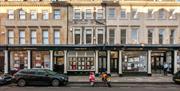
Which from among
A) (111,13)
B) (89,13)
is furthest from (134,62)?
(89,13)

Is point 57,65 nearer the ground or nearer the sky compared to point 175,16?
nearer the ground

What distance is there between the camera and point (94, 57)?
3762 centimetres

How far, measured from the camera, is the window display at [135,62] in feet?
124

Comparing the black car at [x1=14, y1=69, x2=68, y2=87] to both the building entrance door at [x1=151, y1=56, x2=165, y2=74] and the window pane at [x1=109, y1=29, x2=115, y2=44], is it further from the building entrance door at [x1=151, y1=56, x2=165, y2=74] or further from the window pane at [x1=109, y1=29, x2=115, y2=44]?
the building entrance door at [x1=151, y1=56, x2=165, y2=74]

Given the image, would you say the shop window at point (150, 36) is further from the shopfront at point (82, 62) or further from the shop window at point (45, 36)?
the shop window at point (45, 36)

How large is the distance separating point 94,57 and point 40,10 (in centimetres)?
895

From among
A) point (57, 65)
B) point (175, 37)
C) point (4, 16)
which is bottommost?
point (57, 65)

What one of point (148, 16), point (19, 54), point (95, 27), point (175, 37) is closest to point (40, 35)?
point (19, 54)

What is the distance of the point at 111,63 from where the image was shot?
3806 cm

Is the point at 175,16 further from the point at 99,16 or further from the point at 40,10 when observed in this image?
the point at 40,10

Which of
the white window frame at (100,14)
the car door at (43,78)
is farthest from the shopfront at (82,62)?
the car door at (43,78)

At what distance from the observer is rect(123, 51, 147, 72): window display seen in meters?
37.9

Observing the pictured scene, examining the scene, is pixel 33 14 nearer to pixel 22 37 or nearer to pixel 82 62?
pixel 22 37

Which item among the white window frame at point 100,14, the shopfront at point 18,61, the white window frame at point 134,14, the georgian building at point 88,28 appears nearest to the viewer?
the georgian building at point 88,28
